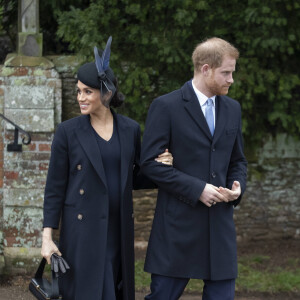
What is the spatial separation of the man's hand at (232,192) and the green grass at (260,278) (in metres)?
2.62

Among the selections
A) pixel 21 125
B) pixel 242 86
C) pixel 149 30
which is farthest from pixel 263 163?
pixel 21 125

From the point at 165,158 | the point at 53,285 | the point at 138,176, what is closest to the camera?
the point at 53,285

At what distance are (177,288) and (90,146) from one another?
3.09 ft

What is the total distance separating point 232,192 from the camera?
3.75m

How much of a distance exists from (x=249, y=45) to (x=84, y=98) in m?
3.41

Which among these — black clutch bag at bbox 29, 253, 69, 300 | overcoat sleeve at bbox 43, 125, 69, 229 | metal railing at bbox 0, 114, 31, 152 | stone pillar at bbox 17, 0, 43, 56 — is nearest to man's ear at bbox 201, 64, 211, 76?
overcoat sleeve at bbox 43, 125, 69, 229

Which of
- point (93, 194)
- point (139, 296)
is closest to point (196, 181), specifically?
point (93, 194)

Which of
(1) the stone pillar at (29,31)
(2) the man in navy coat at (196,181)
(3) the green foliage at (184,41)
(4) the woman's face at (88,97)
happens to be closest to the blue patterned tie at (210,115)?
(2) the man in navy coat at (196,181)

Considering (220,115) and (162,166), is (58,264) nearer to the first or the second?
(162,166)

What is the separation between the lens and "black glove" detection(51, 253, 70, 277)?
12.0ft

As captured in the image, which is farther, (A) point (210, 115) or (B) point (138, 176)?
(B) point (138, 176)

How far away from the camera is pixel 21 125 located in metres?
6.38

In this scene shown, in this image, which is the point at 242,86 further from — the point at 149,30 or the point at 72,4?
the point at 72,4

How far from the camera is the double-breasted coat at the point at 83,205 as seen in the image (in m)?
3.74
